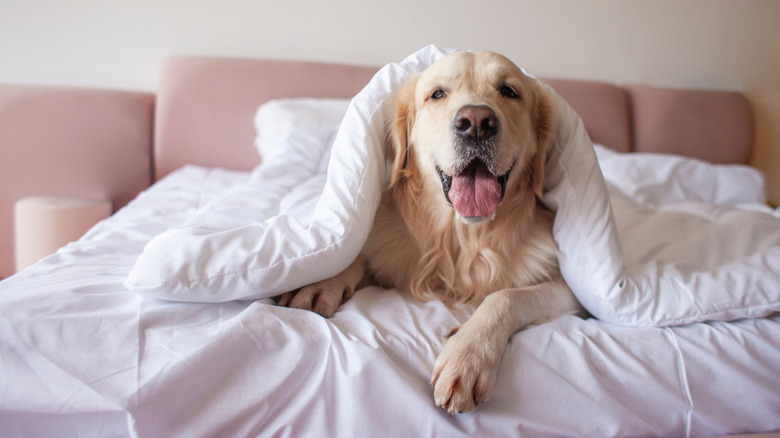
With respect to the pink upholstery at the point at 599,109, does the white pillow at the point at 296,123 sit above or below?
below

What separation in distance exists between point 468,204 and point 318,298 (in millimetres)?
429

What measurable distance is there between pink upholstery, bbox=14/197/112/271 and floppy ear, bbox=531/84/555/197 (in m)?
2.04

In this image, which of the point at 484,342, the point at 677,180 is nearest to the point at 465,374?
the point at 484,342

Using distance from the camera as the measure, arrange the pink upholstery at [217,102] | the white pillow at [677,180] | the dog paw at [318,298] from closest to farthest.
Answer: the dog paw at [318,298] < the white pillow at [677,180] < the pink upholstery at [217,102]

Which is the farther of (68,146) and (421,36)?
(421,36)

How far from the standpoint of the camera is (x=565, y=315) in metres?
1.16

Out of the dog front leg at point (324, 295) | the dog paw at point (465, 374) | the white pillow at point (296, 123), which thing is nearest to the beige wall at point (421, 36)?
the white pillow at point (296, 123)

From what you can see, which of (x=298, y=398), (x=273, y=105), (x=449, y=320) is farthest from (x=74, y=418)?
(x=273, y=105)

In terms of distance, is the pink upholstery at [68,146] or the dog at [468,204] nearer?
the dog at [468,204]

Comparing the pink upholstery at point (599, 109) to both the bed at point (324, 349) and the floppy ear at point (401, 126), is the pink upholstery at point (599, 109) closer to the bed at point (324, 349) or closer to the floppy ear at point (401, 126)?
the bed at point (324, 349)

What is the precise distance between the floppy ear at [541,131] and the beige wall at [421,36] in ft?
5.34

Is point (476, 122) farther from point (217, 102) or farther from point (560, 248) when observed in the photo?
point (217, 102)

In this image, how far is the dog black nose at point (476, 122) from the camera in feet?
3.57

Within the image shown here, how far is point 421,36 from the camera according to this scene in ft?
9.25
